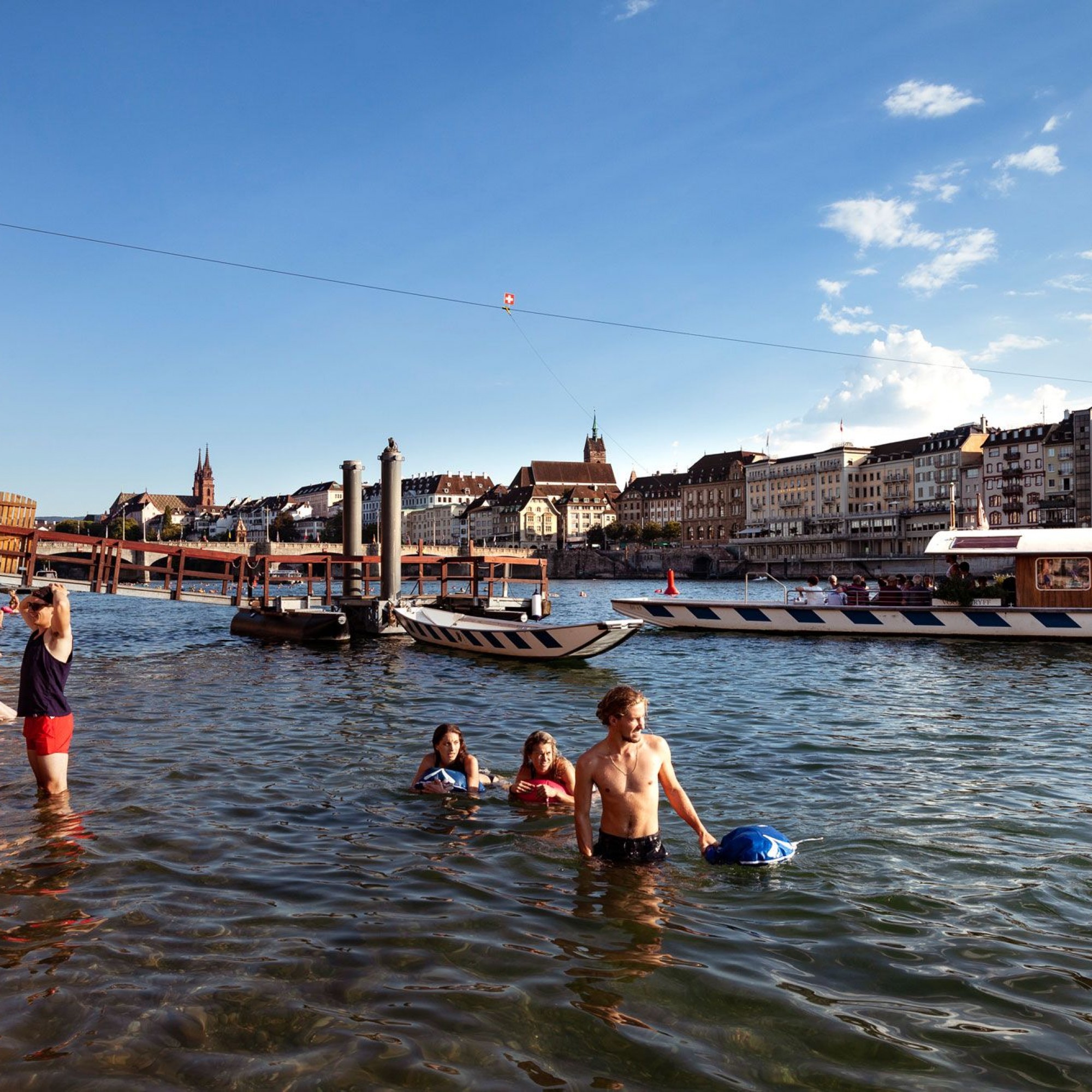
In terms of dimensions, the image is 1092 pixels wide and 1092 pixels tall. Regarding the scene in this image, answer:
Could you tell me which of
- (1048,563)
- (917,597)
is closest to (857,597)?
(917,597)

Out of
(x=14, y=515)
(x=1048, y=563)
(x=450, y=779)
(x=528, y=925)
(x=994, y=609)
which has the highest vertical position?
(x=14, y=515)

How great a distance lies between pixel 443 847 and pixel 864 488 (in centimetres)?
15714

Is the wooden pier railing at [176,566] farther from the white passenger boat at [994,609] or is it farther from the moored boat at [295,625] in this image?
the white passenger boat at [994,609]

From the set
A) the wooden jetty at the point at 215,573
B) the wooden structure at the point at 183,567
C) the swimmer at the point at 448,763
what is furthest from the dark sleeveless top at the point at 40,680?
the wooden jetty at the point at 215,573

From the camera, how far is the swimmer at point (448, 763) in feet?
32.9

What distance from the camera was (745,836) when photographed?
754 cm

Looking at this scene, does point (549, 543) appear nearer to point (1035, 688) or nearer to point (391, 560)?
point (391, 560)

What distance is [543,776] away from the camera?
9641mm

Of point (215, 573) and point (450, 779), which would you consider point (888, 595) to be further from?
point (450, 779)

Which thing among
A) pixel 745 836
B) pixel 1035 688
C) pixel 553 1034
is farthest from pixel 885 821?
pixel 1035 688

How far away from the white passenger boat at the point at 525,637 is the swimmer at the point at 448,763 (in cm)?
1318

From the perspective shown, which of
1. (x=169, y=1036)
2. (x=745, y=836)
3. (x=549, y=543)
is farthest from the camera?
(x=549, y=543)

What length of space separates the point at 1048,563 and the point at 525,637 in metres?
17.6

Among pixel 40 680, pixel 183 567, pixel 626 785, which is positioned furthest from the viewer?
pixel 183 567
